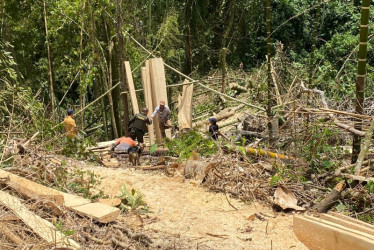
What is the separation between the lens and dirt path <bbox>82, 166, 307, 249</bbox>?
524 cm

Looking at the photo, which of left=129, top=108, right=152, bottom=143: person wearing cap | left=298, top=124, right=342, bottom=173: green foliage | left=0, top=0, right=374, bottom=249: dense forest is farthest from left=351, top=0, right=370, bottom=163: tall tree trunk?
left=129, top=108, right=152, bottom=143: person wearing cap

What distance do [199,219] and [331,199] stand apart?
61.8 inches

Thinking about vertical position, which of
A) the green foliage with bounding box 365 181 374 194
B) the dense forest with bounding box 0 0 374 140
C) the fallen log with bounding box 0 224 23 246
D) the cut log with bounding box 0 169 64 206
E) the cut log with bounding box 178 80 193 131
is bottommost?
the cut log with bounding box 178 80 193 131

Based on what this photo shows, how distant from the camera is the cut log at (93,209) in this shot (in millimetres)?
5168

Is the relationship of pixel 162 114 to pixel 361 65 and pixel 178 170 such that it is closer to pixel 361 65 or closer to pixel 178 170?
pixel 178 170

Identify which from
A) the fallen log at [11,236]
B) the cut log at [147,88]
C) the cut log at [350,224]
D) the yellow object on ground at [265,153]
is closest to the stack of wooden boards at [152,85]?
the cut log at [147,88]

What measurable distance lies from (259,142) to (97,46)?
5.29 meters

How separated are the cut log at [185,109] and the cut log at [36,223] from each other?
754cm

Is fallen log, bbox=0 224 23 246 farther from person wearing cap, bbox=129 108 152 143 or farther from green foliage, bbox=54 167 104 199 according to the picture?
person wearing cap, bbox=129 108 152 143

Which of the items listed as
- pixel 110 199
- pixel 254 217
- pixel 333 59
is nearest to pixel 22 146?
pixel 110 199

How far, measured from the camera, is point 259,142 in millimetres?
9156

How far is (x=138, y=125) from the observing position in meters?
10.8

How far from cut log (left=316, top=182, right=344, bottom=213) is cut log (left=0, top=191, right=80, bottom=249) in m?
2.93

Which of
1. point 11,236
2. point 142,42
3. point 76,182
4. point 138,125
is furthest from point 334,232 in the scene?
point 142,42
